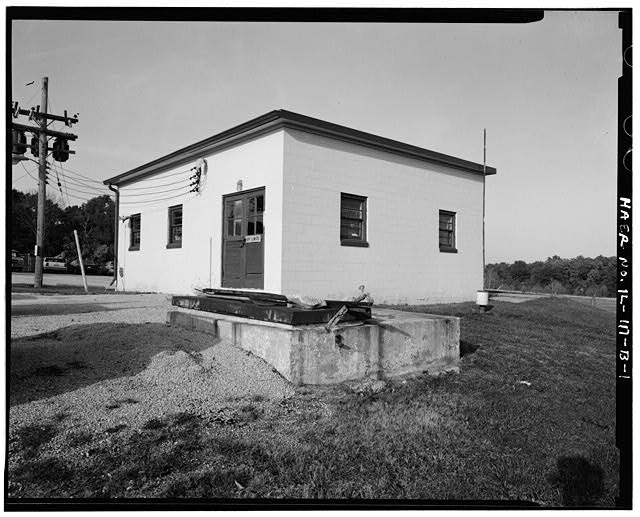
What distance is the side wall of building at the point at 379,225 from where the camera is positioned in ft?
27.6

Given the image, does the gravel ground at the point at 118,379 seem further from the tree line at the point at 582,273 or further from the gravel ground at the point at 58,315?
the tree line at the point at 582,273

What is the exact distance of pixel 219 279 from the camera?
9734 mm

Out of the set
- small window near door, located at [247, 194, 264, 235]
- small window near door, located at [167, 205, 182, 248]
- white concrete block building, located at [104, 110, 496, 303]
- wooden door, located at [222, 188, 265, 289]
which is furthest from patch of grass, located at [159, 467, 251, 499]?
small window near door, located at [167, 205, 182, 248]

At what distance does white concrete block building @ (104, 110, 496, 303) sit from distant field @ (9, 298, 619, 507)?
15.6 feet

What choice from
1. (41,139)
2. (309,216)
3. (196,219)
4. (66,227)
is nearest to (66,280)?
(196,219)

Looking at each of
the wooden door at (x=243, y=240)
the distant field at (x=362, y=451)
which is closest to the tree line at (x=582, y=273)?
the distant field at (x=362, y=451)

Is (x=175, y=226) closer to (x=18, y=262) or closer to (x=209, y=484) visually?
(x=18, y=262)

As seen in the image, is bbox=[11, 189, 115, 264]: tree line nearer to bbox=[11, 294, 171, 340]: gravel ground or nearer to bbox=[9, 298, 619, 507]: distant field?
bbox=[11, 294, 171, 340]: gravel ground

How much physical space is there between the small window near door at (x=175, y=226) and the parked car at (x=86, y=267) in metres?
2.09

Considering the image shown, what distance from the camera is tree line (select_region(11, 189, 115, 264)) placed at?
3103 millimetres

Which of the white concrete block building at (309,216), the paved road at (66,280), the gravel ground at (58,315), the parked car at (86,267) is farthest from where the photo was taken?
the parked car at (86,267)

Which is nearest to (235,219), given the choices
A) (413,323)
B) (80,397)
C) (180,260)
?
(180,260)

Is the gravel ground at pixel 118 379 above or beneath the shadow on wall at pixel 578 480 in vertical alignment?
above

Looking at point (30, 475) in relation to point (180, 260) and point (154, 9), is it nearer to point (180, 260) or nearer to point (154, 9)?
point (154, 9)
